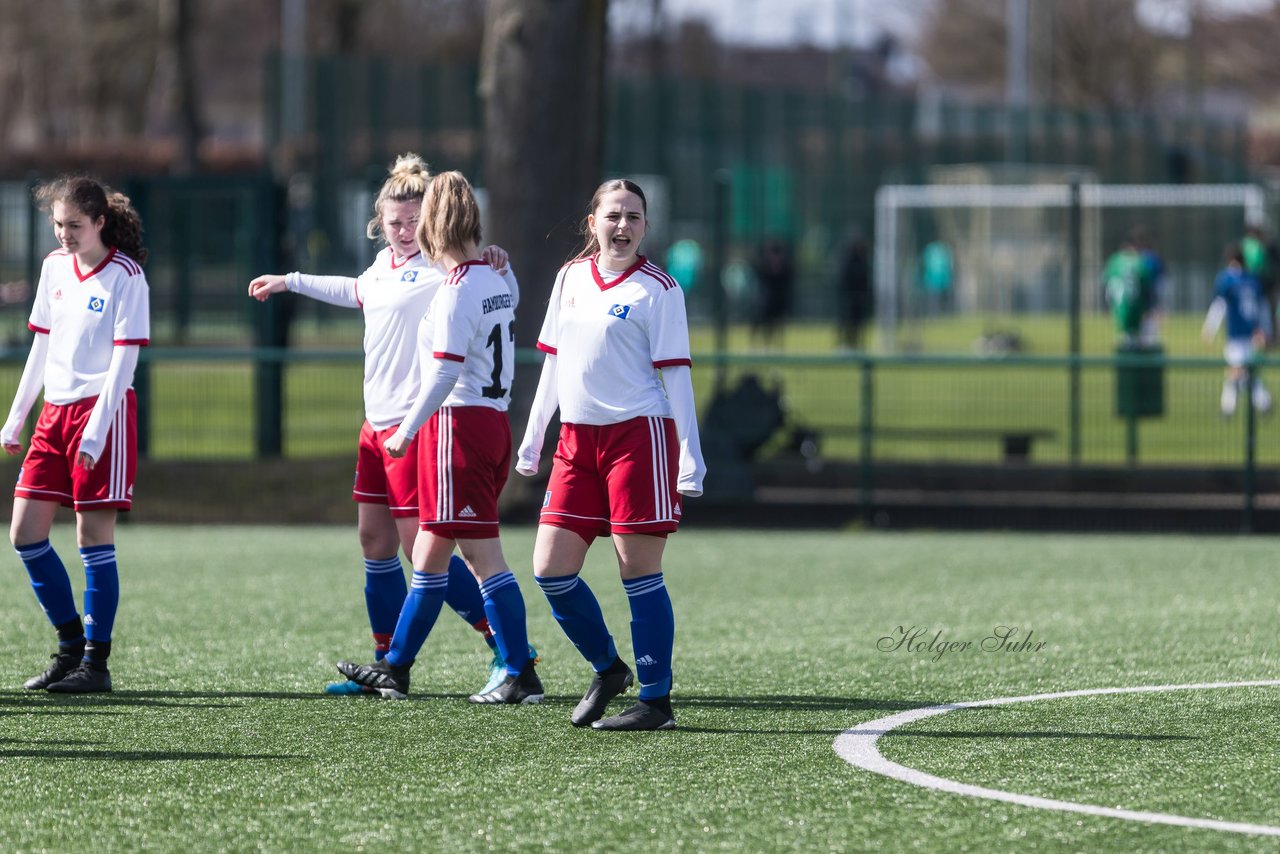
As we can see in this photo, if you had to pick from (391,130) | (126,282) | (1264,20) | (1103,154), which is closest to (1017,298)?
(1103,154)

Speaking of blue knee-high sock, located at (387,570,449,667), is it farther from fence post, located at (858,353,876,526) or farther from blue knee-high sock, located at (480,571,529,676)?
fence post, located at (858,353,876,526)

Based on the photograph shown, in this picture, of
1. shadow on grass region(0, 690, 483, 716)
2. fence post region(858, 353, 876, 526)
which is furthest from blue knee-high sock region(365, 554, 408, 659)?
fence post region(858, 353, 876, 526)

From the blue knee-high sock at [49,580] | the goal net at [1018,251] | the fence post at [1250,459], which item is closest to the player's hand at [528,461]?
the blue knee-high sock at [49,580]

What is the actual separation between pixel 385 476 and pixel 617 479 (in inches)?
53.1

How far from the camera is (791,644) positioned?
28.7ft

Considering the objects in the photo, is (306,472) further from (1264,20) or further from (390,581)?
(1264,20)

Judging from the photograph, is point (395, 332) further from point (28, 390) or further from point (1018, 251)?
point (1018, 251)

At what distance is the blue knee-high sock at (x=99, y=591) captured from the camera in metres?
7.32

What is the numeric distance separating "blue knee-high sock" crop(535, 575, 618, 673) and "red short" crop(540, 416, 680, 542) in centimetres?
19

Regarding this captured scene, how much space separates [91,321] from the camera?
7.15 metres

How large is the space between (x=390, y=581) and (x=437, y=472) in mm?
944

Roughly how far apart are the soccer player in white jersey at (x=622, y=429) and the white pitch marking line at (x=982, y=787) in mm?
686

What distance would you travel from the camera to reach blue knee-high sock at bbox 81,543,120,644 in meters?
7.32

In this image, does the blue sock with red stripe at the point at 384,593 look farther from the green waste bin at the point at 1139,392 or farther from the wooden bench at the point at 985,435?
the green waste bin at the point at 1139,392
